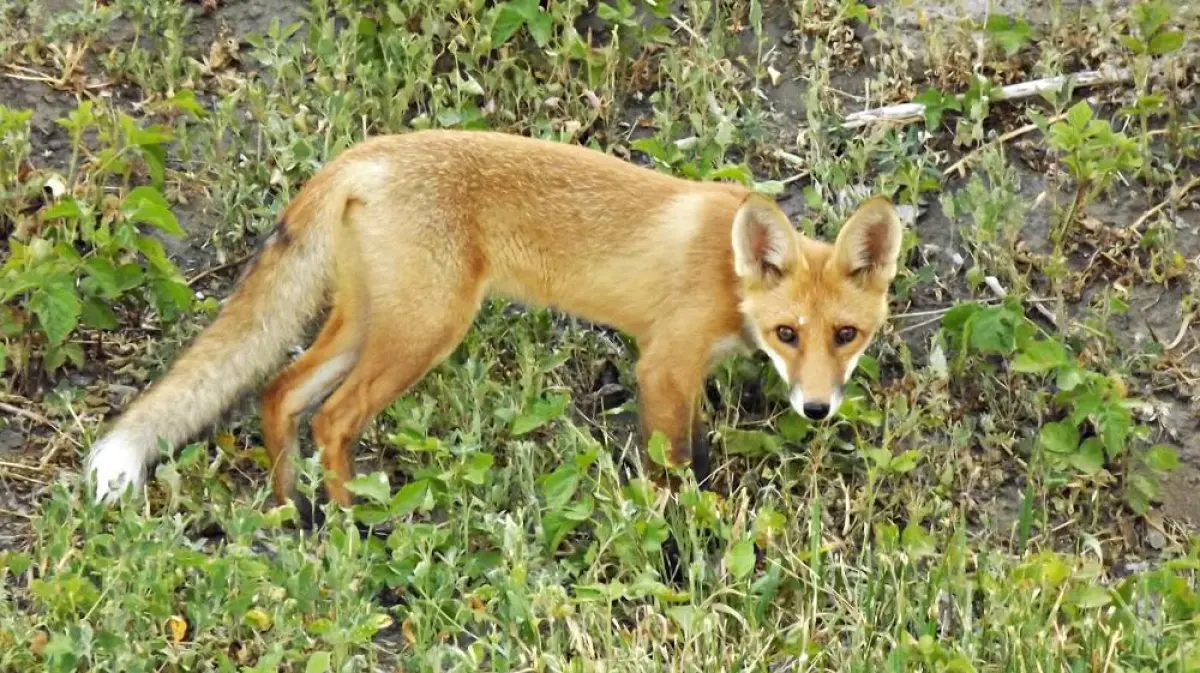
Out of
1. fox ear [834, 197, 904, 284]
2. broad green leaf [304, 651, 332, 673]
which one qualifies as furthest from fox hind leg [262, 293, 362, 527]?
fox ear [834, 197, 904, 284]

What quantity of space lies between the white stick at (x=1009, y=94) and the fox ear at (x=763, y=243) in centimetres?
149

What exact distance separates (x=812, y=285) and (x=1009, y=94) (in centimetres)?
186

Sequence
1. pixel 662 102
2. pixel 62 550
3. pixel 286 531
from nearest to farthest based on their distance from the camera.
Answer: pixel 62 550
pixel 286 531
pixel 662 102

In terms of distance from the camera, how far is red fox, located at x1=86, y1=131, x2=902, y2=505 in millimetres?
4633

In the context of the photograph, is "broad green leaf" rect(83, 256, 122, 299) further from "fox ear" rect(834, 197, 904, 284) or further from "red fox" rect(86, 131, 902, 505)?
"fox ear" rect(834, 197, 904, 284)

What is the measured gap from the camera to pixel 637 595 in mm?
4188

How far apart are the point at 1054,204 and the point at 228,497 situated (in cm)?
303

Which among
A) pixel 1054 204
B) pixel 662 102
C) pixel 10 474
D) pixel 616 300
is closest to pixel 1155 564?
pixel 1054 204

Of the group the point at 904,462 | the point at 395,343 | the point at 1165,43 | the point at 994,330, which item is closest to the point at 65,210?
the point at 395,343

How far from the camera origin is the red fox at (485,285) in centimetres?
463

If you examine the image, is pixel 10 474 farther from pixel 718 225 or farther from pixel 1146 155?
pixel 1146 155

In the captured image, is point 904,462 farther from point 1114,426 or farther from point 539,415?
point 539,415

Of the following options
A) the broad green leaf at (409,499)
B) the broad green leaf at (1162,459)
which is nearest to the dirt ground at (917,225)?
the broad green leaf at (1162,459)

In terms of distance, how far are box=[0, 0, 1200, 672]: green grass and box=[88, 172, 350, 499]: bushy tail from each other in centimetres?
23
